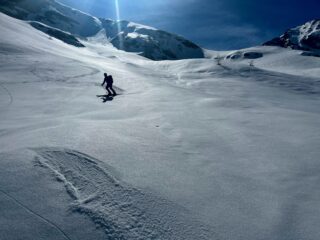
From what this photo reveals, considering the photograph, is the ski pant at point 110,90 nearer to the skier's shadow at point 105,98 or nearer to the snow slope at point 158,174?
the skier's shadow at point 105,98

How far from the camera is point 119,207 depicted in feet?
14.5

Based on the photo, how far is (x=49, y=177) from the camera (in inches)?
195

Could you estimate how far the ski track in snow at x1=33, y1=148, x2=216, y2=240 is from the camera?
13.3ft

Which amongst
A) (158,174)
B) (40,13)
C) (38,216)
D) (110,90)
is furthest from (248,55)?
(40,13)

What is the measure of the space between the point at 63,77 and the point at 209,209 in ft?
53.8

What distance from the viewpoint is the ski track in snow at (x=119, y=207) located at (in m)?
4.04

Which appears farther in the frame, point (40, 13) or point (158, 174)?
point (40, 13)

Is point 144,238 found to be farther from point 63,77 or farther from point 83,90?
point 63,77

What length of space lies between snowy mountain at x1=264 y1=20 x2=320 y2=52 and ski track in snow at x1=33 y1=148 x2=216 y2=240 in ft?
500

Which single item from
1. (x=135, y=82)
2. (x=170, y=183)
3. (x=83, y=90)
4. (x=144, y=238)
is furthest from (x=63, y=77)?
(x=144, y=238)

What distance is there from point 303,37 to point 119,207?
186942 millimetres

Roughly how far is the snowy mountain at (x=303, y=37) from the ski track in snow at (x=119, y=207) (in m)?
152

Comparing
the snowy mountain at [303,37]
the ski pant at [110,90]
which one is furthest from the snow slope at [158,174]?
the snowy mountain at [303,37]

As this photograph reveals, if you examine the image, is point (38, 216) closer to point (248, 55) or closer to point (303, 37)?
point (248, 55)
